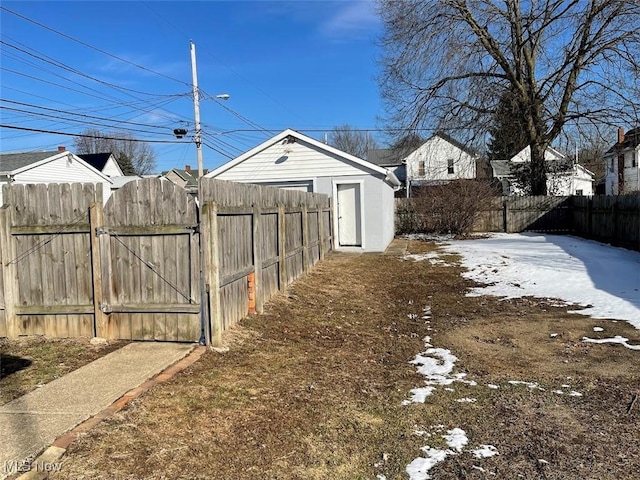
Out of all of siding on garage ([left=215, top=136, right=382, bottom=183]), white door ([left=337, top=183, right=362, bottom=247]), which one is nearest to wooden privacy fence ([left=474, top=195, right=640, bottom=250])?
white door ([left=337, top=183, right=362, bottom=247])

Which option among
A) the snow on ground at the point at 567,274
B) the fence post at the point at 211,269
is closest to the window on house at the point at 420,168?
the snow on ground at the point at 567,274

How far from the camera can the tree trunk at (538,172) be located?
24.9 metres

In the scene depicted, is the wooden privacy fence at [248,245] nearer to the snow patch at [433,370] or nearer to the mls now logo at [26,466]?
the snow patch at [433,370]

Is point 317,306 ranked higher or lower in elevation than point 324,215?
lower

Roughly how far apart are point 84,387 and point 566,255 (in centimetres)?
1317

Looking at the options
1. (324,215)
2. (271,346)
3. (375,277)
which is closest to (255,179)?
(324,215)

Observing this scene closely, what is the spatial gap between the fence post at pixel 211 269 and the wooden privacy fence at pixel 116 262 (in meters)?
0.01

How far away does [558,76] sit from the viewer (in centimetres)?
2283

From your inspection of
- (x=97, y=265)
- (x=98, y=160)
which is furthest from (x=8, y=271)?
(x=98, y=160)

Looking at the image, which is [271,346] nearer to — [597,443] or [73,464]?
[73,464]

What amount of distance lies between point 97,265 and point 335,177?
11789 mm

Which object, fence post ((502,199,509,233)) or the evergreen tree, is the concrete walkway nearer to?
fence post ((502,199,509,233))

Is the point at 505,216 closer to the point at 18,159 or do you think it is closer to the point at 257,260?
the point at 257,260

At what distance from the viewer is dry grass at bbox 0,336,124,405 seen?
4211 mm
